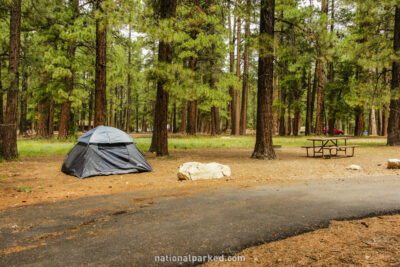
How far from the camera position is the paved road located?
10.5ft

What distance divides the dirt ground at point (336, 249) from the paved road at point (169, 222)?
0.72ft

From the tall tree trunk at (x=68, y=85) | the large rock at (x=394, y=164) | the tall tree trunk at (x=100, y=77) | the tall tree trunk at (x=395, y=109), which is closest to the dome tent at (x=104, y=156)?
the tall tree trunk at (x=100, y=77)

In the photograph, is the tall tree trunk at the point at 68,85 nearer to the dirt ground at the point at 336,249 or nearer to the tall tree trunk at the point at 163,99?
the tall tree trunk at the point at 163,99

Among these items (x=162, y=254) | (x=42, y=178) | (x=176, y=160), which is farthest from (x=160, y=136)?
(x=162, y=254)

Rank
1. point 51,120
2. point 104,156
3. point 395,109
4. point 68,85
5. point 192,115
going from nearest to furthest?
point 104,156
point 395,109
point 68,85
point 51,120
point 192,115

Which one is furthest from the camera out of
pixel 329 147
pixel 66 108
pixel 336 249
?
pixel 66 108

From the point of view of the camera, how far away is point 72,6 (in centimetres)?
1608

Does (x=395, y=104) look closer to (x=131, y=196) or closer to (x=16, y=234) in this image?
(x=131, y=196)

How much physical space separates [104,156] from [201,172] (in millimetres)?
3236

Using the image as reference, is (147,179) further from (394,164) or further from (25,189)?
(394,164)

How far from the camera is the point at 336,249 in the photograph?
3154 mm

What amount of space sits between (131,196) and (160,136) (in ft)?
19.6

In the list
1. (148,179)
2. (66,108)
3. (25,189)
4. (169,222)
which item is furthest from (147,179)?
(66,108)

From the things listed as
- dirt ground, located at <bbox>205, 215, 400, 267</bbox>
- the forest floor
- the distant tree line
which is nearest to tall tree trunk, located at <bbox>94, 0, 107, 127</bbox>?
the distant tree line
